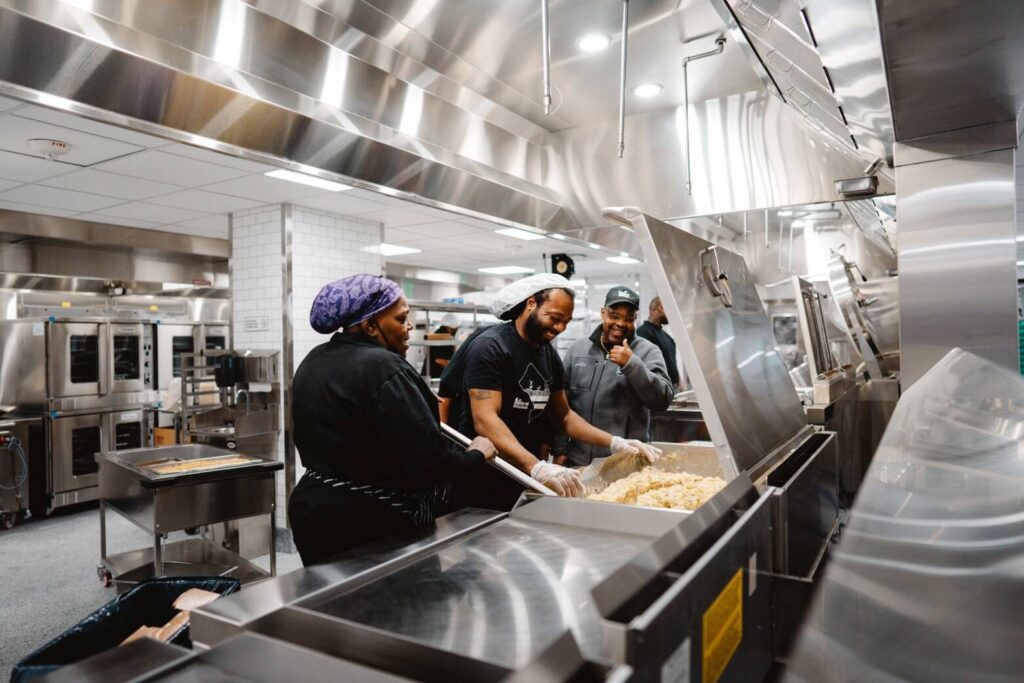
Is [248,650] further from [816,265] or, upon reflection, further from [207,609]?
[816,265]

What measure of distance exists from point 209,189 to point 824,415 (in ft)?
14.3

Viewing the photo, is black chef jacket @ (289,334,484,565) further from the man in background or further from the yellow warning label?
the man in background

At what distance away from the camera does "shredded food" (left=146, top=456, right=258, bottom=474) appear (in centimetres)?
350

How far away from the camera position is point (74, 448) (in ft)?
21.0

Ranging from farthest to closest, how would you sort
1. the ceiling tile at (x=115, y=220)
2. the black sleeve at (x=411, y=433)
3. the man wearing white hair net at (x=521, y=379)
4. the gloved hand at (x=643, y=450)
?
1. the ceiling tile at (x=115, y=220)
2. the man wearing white hair net at (x=521, y=379)
3. the gloved hand at (x=643, y=450)
4. the black sleeve at (x=411, y=433)

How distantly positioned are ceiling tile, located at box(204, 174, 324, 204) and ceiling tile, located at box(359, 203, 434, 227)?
30.2 inches

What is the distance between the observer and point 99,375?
21.9 ft

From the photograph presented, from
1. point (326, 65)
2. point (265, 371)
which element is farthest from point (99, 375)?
point (326, 65)

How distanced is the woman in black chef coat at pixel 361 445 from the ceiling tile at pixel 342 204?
3.21 m

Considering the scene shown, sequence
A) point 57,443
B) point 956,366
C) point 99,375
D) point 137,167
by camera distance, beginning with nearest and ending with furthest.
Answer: point 956,366
point 137,167
point 57,443
point 99,375

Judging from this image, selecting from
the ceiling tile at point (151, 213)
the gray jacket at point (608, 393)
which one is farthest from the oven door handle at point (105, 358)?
the gray jacket at point (608, 393)

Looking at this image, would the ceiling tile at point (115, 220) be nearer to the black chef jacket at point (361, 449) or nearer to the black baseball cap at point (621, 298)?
the black baseball cap at point (621, 298)

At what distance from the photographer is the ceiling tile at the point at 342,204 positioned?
489 cm

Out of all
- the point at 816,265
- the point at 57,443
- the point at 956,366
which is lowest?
the point at 57,443
